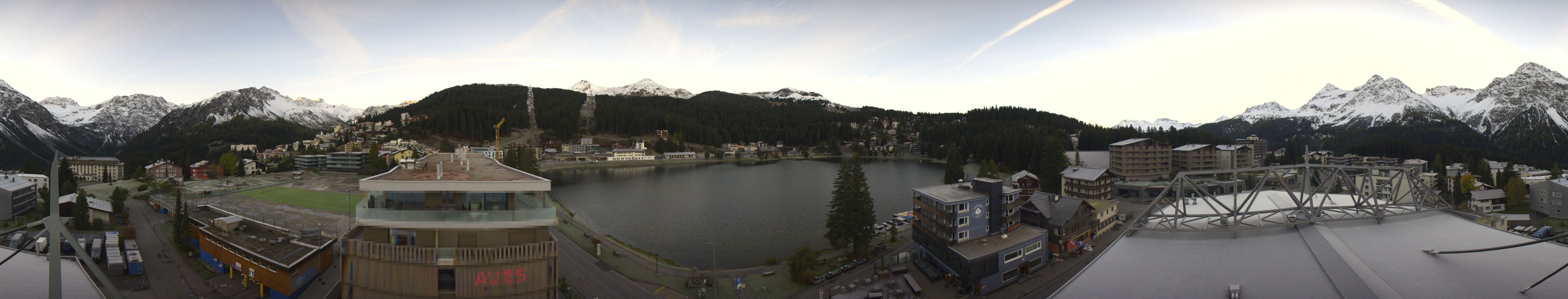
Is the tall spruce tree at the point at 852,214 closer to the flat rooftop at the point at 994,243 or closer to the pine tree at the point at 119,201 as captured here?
the flat rooftop at the point at 994,243

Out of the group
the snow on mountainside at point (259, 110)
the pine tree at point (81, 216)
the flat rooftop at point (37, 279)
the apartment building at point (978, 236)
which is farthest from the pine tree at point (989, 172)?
the snow on mountainside at point (259, 110)

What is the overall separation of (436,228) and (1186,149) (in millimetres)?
42462

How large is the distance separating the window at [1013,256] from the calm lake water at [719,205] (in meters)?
6.14

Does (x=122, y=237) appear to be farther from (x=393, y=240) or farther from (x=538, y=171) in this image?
(x=538, y=171)

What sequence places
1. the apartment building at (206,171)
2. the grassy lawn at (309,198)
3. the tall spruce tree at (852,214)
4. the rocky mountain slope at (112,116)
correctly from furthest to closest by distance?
the rocky mountain slope at (112,116) → the apartment building at (206,171) → the grassy lawn at (309,198) → the tall spruce tree at (852,214)

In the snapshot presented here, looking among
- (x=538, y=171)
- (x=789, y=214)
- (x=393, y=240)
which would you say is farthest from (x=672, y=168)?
(x=393, y=240)

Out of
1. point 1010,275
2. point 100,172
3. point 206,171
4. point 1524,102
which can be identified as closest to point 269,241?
point 1010,275

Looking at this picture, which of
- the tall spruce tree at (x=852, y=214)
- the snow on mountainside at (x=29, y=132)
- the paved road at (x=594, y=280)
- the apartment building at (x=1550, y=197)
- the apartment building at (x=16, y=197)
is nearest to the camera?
the paved road at (x=594, y=280)

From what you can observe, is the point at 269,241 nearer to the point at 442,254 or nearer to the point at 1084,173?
the point at 442,254

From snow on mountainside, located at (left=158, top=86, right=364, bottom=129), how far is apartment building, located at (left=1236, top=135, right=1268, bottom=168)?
435ft

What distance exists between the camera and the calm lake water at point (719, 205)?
1684cm

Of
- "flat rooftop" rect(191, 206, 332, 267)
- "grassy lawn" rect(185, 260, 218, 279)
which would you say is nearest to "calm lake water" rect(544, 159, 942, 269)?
"flat rooftop" rect(191, 206, 332, 267)

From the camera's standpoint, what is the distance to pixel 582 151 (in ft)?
208

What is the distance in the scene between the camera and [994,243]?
11.8m
